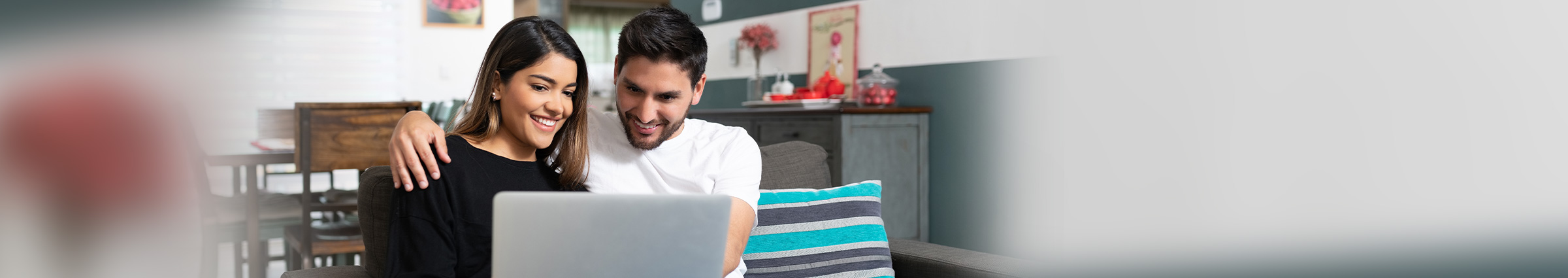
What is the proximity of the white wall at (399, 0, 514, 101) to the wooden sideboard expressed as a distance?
12.7 ft

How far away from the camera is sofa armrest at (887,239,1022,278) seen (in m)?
1.78

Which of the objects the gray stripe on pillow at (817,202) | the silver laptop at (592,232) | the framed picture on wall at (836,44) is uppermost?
the framed picture on wall at (836,44)

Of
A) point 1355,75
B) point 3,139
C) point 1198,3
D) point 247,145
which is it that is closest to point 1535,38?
point 1355,75

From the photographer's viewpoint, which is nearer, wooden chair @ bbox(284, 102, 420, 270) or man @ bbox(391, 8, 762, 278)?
man @ bbox(391, 8, 762, 278)

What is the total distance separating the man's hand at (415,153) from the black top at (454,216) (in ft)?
0.05

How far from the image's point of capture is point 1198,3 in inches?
128

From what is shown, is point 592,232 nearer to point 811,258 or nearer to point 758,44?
point 811,258

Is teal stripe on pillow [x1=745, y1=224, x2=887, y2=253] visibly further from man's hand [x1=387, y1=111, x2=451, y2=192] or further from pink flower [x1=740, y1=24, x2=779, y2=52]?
pink flower [x1=740, y1=24, x2=779, y2=52]

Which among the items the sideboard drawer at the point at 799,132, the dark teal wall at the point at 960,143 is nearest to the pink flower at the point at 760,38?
the sideboard drawer at the point at 799,132

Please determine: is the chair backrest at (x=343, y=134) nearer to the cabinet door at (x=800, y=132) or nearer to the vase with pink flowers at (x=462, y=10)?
the cabinet door at (x=800, y=132)

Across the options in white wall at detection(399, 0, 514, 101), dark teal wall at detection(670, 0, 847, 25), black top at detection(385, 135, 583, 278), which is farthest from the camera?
white wall at detection(399, 0, 514, 101)

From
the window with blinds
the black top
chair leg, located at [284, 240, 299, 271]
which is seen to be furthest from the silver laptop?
the window with blinds

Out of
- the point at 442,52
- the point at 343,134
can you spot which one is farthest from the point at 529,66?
Result: the point at 442,52

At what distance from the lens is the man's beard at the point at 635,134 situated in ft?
5.23
